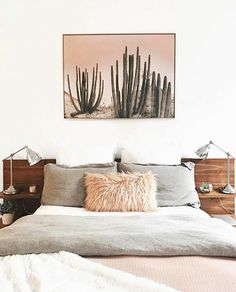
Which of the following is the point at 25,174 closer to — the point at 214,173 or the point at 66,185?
the point at 66,185

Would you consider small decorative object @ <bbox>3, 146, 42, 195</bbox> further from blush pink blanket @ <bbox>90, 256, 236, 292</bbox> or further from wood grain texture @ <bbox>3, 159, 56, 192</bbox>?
blush pink blanket @ <bbox>90, 256, 236, 292</bbox>

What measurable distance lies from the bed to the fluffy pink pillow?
→ 467 mm

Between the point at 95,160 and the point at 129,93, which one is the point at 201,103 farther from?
the point at 95,160

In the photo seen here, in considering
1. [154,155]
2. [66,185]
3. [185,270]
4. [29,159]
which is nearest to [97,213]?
[66,185]

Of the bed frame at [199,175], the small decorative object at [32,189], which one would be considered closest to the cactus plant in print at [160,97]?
A: the bed frame at [199,175]

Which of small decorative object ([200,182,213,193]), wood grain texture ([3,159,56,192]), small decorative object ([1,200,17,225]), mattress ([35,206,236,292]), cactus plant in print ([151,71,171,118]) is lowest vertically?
small decorative object ([1,200,17,225])

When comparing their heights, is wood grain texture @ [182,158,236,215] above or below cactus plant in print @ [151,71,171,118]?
below

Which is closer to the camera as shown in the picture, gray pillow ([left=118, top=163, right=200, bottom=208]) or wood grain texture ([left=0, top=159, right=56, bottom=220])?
gray pillow ([left=118, top=163, right=200, bottom=208])

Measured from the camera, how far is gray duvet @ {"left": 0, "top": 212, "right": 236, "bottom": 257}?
149 centimetres

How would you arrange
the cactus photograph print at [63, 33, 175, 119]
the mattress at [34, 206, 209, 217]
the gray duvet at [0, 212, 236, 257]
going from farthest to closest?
the cactus photograph print at [63, 33, 175, 119], the mattress at [34, 206, 209, 217], the gray duvet at [0, 212, 236, 257]

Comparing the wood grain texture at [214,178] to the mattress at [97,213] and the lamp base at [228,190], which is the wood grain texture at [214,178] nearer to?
the lamp base at [228,190]

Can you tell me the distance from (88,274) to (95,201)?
3.75 ft

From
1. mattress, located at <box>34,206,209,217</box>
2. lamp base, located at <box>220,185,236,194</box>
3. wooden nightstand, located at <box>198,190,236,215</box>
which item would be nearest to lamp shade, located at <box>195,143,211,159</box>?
lamp base, located at <box>220,185,236,194</box>

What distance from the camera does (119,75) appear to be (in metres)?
3.01
